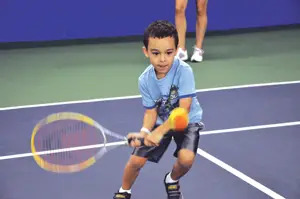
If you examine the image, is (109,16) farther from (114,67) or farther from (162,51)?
(162,51)

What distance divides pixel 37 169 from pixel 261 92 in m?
2.26

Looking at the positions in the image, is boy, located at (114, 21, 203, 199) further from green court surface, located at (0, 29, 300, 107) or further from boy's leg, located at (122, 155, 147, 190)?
green court surface, located at (0, 29, 300, 107)

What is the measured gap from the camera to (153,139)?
2518 mm

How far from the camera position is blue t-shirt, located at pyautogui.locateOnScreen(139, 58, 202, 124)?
2703 mm

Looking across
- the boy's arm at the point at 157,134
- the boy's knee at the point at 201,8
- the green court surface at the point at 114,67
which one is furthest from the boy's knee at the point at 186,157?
the boy's knee at the point at 201,8

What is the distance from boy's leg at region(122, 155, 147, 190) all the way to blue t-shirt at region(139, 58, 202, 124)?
249mm

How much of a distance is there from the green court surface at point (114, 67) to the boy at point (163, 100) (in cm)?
216

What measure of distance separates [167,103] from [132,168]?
38cm

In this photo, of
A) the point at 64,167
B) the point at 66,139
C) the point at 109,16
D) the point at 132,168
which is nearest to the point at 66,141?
the point at 66,139

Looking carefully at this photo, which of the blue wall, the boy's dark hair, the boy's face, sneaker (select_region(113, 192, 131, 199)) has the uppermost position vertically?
the blue wall

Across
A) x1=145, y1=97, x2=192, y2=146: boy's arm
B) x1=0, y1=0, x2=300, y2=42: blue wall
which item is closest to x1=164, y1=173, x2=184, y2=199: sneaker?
x1=145, y1=97, x2=192, y2=146: boy's arm

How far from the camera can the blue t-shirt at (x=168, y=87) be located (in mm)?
2703

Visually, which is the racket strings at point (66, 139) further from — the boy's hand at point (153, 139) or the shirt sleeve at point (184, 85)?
the shirt sleeve at point (184, 85)

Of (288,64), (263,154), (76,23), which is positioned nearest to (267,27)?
(288,64)
